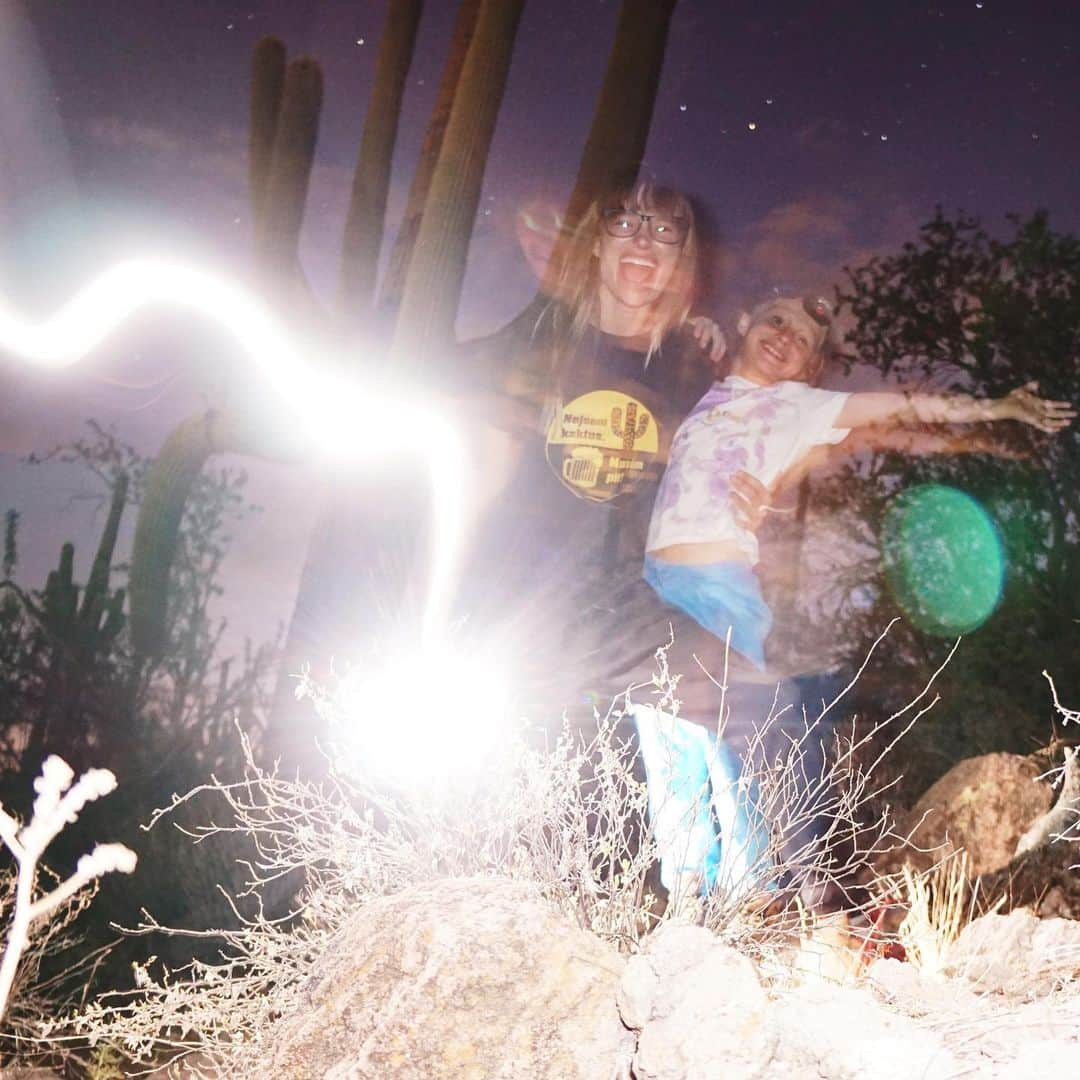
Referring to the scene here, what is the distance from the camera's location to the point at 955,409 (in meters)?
3.43

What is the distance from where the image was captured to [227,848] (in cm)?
422

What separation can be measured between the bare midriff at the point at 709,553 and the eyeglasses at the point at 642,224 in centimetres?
112

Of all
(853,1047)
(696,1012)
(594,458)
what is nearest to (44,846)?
(696,1012)

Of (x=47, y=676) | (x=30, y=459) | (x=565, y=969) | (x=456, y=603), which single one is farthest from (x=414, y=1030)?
(x=47, y=676)

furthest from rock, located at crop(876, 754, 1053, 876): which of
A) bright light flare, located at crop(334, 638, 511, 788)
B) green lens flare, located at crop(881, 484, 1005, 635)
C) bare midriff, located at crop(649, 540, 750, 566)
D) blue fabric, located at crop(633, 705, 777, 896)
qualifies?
bright light flare, located at crop(334, 638, 511, 788)

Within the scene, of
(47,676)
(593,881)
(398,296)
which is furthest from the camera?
(47,676)

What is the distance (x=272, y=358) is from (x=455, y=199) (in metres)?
0.99

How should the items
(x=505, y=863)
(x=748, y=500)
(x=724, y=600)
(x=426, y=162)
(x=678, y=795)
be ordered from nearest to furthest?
(x=505, y=863), (x=678, y=795), (x=724, y=600), (x=748, y=500), (x=426, y=162)

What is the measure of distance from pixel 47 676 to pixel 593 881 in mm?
3636

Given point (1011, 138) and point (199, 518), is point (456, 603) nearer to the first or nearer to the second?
point (199, 518)

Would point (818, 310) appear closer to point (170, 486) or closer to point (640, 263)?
point (640, 263)

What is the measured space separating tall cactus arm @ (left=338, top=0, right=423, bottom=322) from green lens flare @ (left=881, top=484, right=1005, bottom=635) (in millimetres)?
2334

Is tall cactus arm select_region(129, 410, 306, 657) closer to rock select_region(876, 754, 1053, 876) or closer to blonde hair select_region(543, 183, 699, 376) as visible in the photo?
blonde hair select_region(543, 183, 699, 376)

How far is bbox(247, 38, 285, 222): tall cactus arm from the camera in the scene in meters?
4.10
